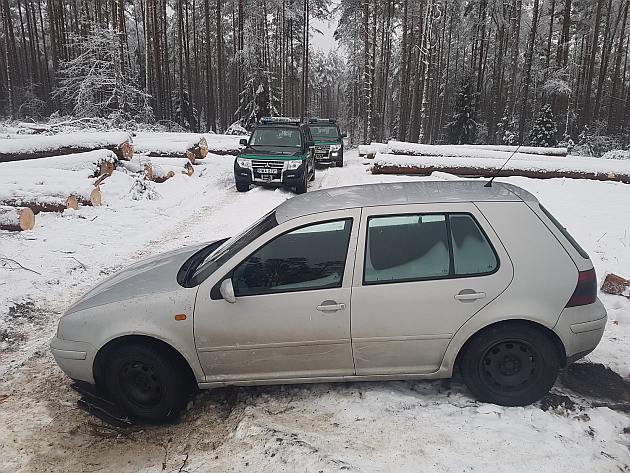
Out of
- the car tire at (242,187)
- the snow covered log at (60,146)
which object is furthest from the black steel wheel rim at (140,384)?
the snow covered log at (60,146)

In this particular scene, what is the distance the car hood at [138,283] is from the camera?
11.9ft

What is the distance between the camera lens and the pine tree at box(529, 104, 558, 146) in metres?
28.5

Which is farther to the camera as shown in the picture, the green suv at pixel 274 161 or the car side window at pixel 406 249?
the green suv at pixel 274 161

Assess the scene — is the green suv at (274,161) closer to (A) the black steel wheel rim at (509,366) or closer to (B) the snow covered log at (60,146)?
(B) the snow covered log at (60,146)

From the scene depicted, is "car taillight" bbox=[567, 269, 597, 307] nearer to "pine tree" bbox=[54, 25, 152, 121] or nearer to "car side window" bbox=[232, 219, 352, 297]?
"car side window" bbox=[232, 219, 352, 297]

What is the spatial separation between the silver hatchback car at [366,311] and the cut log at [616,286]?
231 centimetres

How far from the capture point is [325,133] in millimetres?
21453

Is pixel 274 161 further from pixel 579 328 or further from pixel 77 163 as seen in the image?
pixel 579 328

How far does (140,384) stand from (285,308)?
1345mm

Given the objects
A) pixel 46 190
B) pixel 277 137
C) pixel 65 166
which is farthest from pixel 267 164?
pixel 46 190

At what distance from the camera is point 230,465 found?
9.64 ft

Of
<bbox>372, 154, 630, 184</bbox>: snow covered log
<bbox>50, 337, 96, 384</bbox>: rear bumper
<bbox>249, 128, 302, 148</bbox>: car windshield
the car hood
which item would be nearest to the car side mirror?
the car hood

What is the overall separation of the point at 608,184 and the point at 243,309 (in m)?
15.3

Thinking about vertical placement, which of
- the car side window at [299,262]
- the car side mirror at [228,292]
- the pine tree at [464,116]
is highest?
the pine tree at [464,116]
